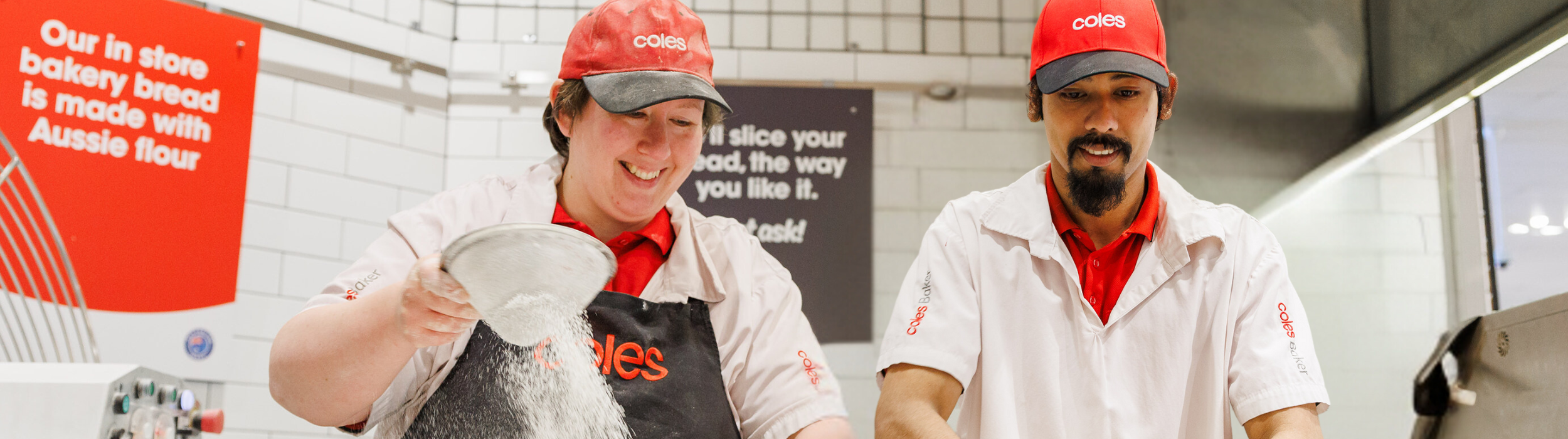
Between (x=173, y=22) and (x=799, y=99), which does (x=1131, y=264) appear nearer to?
(x=799, y=99)

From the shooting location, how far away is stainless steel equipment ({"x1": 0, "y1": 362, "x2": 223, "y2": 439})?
4.45ft

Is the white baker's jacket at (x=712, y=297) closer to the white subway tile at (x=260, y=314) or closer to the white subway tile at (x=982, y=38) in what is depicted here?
the white subway tile at (x=260, y=314)

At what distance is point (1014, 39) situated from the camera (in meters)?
3.84

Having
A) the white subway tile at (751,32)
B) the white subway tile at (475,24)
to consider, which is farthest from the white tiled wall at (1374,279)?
the white subway tile at (475,24)

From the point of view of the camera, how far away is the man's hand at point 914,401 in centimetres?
150

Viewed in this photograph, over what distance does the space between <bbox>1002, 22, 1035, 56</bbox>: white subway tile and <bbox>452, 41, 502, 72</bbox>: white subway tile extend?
1.70 metres

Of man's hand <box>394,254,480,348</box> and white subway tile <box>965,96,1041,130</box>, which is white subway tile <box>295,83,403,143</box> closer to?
white subway tile <box>965,96,1041,130</box>

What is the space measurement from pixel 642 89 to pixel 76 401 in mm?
795

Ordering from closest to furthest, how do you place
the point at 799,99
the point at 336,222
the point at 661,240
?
the point at 661,240 < the point at 336,222 < the point at 799,99

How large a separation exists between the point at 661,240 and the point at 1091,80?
2.16 ft

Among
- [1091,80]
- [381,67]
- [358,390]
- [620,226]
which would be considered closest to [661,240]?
[620,226]

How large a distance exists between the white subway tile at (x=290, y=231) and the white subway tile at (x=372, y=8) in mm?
663

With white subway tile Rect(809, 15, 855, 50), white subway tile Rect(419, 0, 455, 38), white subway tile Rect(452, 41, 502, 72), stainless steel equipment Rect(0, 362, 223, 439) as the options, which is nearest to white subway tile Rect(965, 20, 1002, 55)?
white subway tile Rect(809, 15, 855, 50)

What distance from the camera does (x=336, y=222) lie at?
10.9ft
